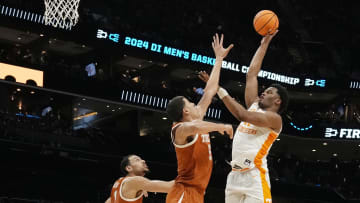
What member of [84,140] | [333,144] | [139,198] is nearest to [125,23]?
[84,140]

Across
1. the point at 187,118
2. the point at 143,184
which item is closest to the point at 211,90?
the point at 187,118

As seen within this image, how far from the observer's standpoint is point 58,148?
1792cm

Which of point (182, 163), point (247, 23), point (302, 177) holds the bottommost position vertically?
point (302, 177)

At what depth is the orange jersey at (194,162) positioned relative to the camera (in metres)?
4.98

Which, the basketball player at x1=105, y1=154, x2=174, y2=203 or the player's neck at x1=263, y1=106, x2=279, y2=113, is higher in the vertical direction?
the player's neck at x1=263, y1=106, x2=279, y2=113

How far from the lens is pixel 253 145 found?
5.17 meters

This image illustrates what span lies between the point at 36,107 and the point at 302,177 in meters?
12.7

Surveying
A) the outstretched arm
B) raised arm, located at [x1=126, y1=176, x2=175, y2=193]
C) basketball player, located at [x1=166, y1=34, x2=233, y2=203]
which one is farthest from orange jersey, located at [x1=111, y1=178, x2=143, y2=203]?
the outstretched arm

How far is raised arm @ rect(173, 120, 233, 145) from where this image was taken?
14.8ft

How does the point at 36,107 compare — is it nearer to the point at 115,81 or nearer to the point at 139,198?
the point at 115,81

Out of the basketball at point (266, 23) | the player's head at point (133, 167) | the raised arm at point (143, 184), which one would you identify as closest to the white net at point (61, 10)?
the player's head at point (133, 167)

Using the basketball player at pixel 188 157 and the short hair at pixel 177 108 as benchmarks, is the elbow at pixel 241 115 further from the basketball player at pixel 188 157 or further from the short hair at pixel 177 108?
the short hair at pixel 177 108

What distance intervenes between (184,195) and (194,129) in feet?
2.34

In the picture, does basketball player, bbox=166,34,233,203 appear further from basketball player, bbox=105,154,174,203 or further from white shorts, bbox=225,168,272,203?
basketball player, bbox=105,154,174,203
